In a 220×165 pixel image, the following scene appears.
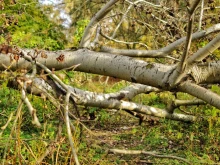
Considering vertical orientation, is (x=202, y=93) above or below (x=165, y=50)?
below

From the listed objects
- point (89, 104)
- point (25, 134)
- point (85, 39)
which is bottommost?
point (25, 134)

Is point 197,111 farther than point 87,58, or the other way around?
point 197,111

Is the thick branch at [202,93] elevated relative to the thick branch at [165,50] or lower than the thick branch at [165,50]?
lower

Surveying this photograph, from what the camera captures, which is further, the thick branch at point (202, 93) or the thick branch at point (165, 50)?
the thick branch at point (165, 50)

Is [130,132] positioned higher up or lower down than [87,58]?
lower down

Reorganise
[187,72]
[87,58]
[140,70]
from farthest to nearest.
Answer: [87,58] → [140,70] → [187,72]

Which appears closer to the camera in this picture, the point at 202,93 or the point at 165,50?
the point at 202,93

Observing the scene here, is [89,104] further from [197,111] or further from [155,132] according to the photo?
[197,111]

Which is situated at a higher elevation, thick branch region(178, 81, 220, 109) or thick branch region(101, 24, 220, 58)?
thick branch region(101, 24, 220, 58)

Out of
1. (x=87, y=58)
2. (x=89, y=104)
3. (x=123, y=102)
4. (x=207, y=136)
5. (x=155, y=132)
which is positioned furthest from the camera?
(x=155, y=132)

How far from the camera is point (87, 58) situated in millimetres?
3457

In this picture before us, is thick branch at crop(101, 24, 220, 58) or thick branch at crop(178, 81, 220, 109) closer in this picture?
thick branch at crop(178, 81, 220, 109)

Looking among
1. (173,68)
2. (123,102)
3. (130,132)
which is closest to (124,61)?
(173,68)

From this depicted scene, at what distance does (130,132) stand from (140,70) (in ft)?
12.2
